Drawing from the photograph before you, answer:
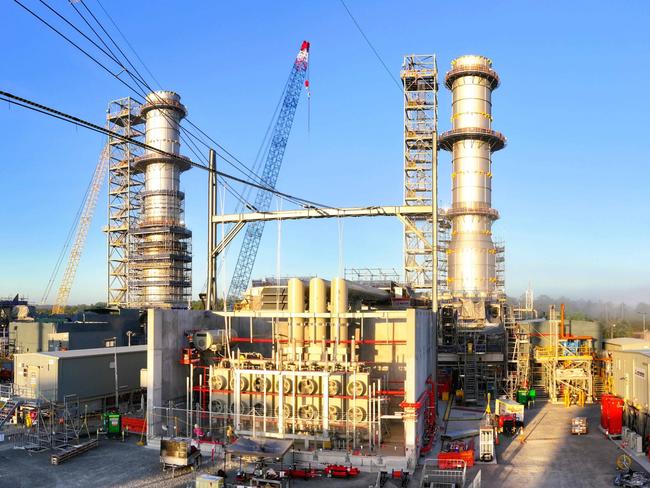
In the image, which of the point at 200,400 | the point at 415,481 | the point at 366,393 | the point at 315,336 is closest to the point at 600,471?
A: the point at 415,481

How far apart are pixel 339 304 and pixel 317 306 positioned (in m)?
1.36

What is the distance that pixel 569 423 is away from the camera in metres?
38.8

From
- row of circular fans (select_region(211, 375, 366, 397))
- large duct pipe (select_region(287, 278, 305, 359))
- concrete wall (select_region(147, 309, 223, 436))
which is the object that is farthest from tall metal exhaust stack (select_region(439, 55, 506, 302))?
concrete wall (select_region(147, 309, 223, 436))

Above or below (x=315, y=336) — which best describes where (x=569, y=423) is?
below

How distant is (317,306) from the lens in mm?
31891

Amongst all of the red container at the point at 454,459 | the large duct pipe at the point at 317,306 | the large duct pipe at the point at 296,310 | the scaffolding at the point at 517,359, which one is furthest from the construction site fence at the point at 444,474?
the scaffolding at the point at 517,359

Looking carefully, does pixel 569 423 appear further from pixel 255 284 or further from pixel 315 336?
pixel 255 284

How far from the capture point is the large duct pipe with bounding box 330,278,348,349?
31.4 m

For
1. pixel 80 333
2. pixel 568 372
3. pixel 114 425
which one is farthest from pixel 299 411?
pixel 80 333

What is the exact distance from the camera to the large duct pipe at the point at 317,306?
1257 inches

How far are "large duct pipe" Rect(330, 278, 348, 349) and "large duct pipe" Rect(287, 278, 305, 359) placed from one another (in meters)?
1.91

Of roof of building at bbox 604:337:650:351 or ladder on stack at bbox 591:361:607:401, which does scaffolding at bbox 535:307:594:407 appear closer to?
ladder on stack at bbox 591:361:607:401

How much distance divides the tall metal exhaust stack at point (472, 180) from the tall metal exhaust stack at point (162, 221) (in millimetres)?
49022

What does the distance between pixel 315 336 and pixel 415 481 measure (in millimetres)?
9948
